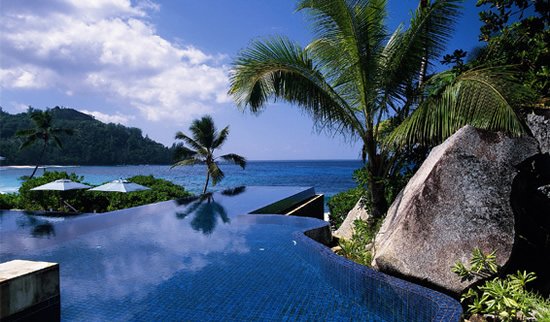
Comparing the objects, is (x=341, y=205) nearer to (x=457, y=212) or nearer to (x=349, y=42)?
(x=349, y=42)

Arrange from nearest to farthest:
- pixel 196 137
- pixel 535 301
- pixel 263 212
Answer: pixel 535 301 → pixel 263 212 → pixel 196 137

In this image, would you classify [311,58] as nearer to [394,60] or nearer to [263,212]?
[394,60]

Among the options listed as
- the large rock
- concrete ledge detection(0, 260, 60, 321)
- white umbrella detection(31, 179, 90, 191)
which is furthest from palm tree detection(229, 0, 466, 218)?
white umbrella detection(31, 179, 90, 191)

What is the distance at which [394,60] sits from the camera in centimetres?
597

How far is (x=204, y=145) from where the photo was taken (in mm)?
18031

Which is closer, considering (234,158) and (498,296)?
(498,296)

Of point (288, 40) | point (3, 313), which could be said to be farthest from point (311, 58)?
point (3, 313)

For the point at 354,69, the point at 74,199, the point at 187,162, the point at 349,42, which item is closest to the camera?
the point at 349,42

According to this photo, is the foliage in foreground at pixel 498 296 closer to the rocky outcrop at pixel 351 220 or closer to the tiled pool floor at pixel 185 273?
the tiled pool floor at pixel 185 273

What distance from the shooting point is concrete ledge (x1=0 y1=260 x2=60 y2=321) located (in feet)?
9.88

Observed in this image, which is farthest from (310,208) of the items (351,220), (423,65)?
(423,65)

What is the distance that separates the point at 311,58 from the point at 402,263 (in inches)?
151

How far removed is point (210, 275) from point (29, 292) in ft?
7.36

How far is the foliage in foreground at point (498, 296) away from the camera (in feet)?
10.6
